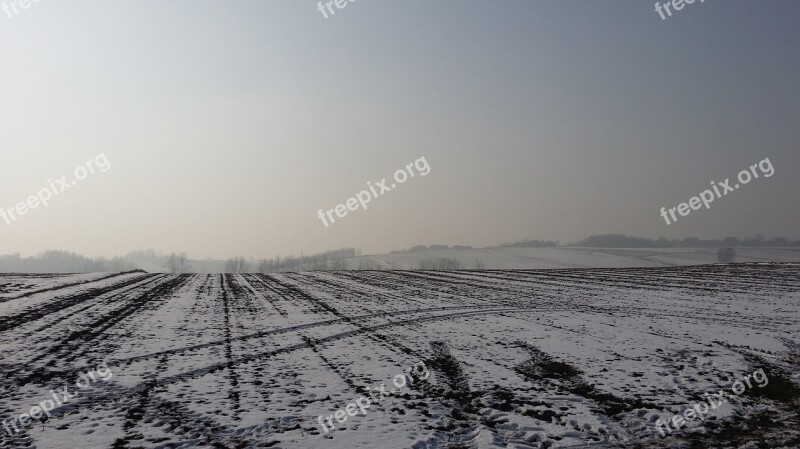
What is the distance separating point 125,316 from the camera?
16109 millimetres

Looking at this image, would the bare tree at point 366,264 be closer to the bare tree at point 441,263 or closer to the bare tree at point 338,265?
the bare tree at point 338,265

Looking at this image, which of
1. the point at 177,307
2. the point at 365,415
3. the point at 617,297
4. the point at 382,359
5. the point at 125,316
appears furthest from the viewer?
the point at 617,297

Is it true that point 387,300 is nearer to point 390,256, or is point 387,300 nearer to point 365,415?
point 365,415

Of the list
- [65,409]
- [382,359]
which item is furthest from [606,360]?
[65,409]

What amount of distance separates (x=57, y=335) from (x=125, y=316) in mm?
3564
